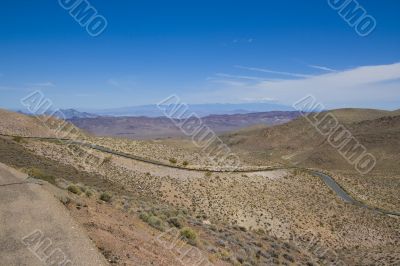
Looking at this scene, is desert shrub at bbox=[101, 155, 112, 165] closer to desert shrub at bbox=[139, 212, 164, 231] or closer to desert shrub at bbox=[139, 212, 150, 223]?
desert shrub at bbox=[139, 212, 150, 223]

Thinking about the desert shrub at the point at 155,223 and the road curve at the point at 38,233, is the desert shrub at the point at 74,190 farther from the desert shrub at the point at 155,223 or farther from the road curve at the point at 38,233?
the desert shrub at the point at 155,223

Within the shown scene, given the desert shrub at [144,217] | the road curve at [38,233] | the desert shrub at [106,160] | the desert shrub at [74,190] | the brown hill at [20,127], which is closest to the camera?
the road curve at [38,233]

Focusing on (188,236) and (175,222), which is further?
(175,222)

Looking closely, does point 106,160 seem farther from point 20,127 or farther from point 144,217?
point 144,217

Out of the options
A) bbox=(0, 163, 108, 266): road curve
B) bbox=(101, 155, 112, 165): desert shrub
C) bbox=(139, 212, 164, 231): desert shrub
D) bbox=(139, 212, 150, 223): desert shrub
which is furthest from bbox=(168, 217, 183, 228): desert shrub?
bbox=(101, 155, 112, 165): desert shrub

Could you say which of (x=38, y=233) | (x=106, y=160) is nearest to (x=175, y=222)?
(x=38, y=233)

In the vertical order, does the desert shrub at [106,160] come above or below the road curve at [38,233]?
below

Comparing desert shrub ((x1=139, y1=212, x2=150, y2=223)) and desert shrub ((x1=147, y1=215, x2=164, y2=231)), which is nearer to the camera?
desert shrub ((x1=147, y1=215, x2=164, y2=231))

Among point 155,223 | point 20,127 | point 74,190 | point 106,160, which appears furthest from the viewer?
point 20,127

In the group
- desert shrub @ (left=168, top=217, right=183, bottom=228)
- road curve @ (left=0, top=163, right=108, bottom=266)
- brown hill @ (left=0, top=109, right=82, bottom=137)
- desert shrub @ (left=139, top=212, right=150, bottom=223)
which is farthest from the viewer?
brown hill @ (left=0, top=109, right=82, bottom=137)

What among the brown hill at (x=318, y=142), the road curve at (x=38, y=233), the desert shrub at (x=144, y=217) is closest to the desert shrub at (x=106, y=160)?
the desert shrub at (x=144, y=217)

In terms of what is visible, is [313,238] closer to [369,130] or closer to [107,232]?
[107,232]

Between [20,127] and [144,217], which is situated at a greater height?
[20,127]

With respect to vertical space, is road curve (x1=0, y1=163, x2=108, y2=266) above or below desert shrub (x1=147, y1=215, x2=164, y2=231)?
above
